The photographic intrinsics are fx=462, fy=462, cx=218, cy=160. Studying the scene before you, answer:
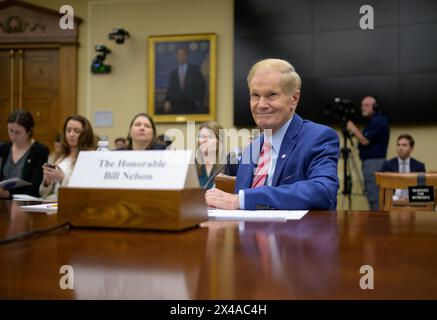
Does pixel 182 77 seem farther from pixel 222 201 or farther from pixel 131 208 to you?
pixel 131 208

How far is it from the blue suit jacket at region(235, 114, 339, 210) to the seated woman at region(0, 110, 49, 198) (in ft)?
7.22

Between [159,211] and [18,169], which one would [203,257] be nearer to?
[159,211]

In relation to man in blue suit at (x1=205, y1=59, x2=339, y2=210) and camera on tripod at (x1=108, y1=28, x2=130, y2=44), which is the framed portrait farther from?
man in blue suit at (x1=205, y1=59, x2=339, y2=210)

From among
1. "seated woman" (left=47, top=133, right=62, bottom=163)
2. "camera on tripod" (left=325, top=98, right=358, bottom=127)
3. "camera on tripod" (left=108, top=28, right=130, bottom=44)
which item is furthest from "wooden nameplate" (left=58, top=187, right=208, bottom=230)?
"camera on tripod" (left=108, top=28, right=130, bottom=44)

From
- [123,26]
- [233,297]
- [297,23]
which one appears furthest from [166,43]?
[233,297]

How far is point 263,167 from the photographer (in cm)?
174

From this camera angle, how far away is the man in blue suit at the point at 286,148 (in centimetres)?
143

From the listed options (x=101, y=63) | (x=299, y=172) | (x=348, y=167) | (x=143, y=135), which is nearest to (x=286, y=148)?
(x=299, y=172)

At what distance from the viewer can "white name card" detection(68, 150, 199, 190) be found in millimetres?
839

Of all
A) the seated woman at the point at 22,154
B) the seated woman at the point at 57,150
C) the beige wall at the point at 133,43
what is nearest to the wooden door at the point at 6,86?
the beige wall at the point at 133,43

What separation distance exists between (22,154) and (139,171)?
3115 mm

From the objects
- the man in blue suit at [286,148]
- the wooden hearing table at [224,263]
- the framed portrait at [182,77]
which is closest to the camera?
the wooden hearing table at [224,263]

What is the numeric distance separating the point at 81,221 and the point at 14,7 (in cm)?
768

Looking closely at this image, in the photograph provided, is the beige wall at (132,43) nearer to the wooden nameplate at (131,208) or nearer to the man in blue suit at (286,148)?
the man in blue suit at (286,148)
